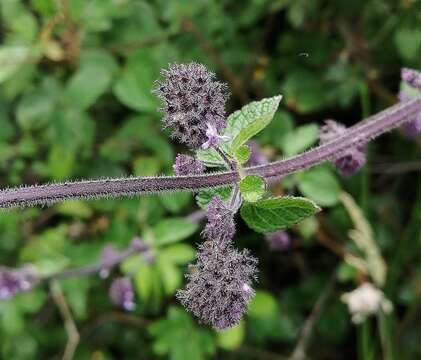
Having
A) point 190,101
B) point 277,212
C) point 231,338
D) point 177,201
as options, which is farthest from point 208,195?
point 231,338

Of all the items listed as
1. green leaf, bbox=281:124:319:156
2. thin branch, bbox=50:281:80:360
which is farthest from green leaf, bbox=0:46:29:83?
green leaf, bbox=281:124:319:156

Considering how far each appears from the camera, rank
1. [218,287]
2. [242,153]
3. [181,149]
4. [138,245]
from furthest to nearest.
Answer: [181,149]
[138,245]
[242,153]
[218,287]

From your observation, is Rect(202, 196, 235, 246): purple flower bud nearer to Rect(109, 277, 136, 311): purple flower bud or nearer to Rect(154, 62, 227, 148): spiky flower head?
Rect(154, 62, 227, 148): spiky flower head

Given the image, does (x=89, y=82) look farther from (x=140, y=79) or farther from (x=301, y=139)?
(x=301, y=139)

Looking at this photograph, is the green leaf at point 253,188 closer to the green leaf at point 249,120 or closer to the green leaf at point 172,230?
the green leaf at point 249,120

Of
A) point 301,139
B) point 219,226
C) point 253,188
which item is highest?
point 301,139

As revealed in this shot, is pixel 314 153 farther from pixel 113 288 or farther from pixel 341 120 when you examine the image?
pixel 341 120
